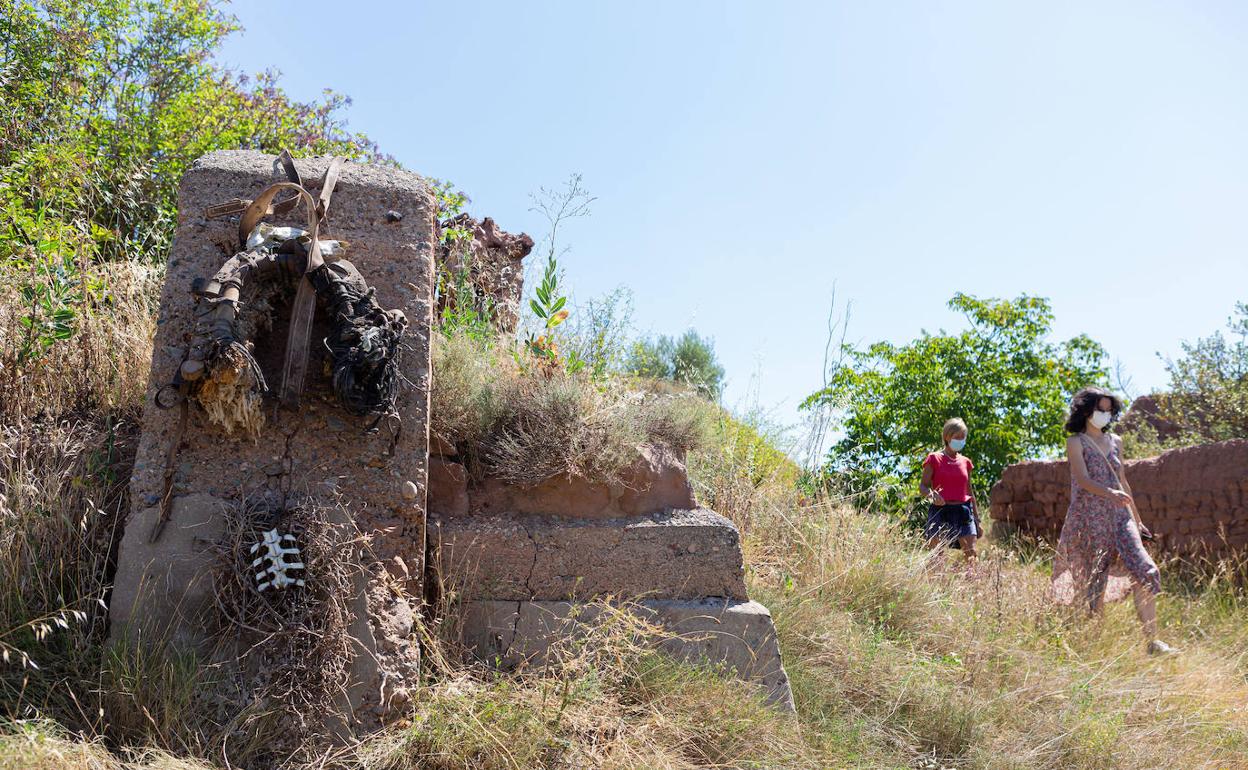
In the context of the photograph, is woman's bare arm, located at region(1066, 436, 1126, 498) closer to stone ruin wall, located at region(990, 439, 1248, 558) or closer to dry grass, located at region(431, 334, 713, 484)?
stone ruin wall, located at region(990, 439, 1248, 558)

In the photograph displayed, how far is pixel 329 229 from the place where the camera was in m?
3.85

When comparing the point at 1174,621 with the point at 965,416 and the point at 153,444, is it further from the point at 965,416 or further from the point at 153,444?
the point at 153,444

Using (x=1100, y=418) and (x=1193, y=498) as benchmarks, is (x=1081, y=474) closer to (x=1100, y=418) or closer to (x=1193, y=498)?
(x=1100, y=418)

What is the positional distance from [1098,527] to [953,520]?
4.32 ft

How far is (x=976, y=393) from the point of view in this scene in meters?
10.8

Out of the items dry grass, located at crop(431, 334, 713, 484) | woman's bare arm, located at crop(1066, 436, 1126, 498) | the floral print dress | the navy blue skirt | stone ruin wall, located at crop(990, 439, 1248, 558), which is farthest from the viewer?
stone ruin wall, located at crop(990, 439, 1248, 558)

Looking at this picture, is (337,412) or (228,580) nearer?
(228,580)

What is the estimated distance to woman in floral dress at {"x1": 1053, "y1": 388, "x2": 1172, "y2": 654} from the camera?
5195 millimetres

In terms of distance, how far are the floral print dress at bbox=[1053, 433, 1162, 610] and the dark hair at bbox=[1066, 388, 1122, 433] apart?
0.13 m

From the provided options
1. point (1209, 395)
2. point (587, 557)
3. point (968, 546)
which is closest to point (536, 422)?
point (587, 557)

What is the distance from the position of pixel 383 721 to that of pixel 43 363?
2.41 meters

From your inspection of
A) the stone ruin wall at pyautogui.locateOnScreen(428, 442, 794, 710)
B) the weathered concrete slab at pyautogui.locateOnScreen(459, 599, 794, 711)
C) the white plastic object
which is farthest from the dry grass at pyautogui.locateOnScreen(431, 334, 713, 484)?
the white plastic object

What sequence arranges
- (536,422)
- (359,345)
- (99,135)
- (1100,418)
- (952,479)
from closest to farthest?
(359,345)
(536,422)
(1100,418)
(952,479)
(99,135)

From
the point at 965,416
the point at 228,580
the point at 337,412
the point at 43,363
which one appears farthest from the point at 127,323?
the point at 965,416
